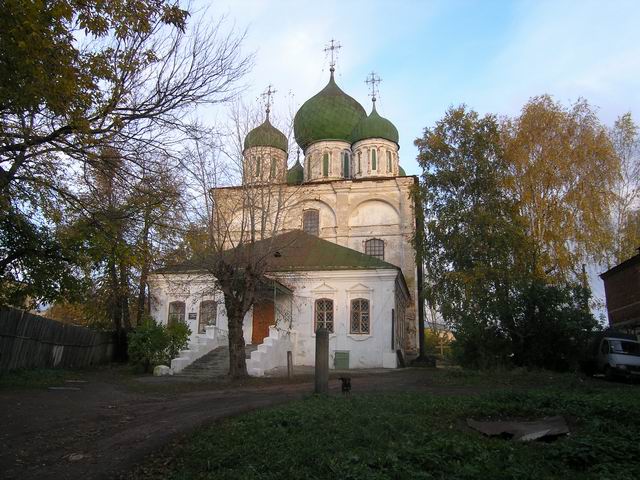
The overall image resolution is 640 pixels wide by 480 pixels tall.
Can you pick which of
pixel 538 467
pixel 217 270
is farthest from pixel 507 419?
pixel 217 270

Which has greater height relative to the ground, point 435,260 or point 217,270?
point 435,260

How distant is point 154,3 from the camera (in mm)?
8047

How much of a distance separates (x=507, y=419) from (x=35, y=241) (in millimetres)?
8595

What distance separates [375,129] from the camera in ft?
121

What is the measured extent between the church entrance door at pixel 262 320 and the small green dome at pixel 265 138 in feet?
28.5

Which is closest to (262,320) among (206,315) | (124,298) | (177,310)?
(206,315)

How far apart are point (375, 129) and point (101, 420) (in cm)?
3029

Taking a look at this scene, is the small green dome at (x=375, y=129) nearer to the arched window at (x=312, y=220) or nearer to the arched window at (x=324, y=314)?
the arched window at (x=312, y=220)

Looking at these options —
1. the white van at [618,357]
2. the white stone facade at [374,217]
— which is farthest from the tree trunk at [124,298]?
the white van at [618,357]

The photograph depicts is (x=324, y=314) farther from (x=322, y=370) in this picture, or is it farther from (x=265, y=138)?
(x=322, y=370)

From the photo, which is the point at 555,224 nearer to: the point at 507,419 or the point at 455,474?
the point at 507,419

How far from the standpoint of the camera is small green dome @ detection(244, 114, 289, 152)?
18.8 m

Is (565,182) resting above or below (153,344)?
above

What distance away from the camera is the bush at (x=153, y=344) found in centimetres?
2045
